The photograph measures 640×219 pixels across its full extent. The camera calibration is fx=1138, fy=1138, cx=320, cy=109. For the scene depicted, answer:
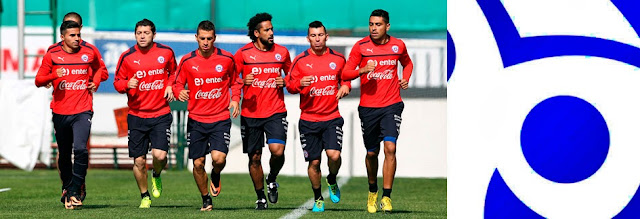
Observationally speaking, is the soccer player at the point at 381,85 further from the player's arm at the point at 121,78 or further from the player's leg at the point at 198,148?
the player's arm at the point at 121,78

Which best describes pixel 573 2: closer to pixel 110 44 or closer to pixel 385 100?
pixel 385 100

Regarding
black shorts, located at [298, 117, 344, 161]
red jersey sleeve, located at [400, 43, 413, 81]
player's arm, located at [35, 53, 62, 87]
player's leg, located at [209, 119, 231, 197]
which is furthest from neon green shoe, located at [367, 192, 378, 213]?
player's arm, located at [35, 53, 62, 87]

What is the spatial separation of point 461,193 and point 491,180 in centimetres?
8

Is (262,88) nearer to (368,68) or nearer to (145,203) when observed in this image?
(368,68)

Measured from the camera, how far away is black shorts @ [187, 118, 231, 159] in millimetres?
10625

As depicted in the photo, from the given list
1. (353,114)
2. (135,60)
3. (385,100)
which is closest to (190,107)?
(135,60)

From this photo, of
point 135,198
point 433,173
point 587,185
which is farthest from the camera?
point 433,173

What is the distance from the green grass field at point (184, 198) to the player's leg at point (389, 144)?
21 cm

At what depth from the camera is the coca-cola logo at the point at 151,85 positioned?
1095 centimetres

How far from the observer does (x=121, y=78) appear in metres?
11.0

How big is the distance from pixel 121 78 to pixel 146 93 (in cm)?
28

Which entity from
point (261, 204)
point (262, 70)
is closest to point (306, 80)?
point (262, 70)

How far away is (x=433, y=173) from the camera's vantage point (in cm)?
2019

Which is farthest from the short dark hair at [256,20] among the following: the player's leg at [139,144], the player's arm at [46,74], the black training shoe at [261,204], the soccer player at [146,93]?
the player's arm at [46,74]
